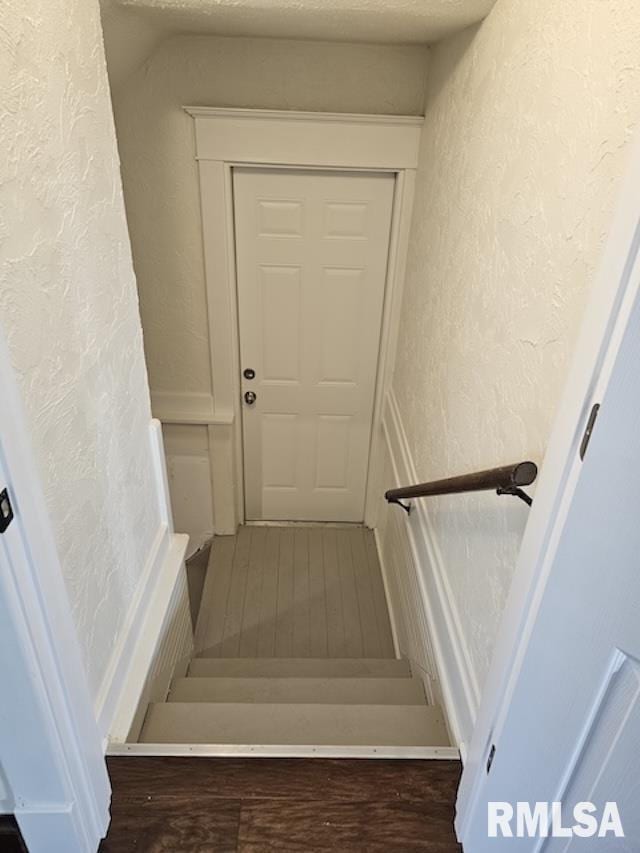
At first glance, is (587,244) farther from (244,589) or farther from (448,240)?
(244,589)

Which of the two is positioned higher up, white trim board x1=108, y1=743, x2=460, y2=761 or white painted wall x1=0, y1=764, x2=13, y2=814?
white painted wall x1=0, y1=764, x2=13, y2=814

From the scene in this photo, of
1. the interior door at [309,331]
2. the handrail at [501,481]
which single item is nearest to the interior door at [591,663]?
the handrail at [501,481]

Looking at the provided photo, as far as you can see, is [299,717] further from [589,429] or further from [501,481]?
[589,429]

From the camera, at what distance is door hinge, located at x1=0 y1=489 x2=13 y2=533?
85 centimetres

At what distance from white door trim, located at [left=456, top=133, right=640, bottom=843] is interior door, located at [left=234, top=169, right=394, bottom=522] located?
85.3 inches

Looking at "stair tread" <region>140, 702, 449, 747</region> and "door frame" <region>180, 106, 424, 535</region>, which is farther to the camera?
"door frame" <region>180, 106, 424, 535</region>

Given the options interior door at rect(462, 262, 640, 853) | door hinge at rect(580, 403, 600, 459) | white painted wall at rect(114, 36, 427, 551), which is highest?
white painted wall at rect(114, 36, 427, 551)

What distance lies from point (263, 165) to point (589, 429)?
2.26m

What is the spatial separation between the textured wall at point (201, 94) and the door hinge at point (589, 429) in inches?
85.9

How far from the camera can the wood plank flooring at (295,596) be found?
2.79m

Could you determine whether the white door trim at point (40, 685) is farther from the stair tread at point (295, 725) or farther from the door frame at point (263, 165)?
the door frame at point (263, 165)

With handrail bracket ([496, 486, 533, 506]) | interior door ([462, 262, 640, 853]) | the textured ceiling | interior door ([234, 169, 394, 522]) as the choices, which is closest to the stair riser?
interior door ([462, 262, 640, 853])

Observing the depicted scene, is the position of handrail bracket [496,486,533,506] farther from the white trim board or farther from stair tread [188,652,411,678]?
stair tread [188,652,411,678]

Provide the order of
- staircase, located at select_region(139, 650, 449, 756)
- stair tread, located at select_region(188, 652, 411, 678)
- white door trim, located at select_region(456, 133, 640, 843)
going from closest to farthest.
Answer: white door trim, located at select_region(456, 133, 640, 843) < staircase, located at select_region(139, 650, 449, 756) < stair tread, located at select_region(188, 652, 411, 678)
